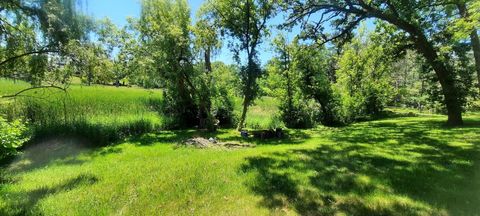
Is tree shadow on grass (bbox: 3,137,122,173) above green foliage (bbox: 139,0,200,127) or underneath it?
underneath

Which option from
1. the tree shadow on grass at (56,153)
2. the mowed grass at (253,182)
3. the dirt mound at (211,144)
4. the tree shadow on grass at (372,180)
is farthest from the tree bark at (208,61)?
the tree shadow on grass at (372,180)

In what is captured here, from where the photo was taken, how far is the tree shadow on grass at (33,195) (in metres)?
4.41

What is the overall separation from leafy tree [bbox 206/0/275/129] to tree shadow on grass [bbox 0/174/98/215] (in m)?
9.39

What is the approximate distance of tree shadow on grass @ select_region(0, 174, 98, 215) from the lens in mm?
4407

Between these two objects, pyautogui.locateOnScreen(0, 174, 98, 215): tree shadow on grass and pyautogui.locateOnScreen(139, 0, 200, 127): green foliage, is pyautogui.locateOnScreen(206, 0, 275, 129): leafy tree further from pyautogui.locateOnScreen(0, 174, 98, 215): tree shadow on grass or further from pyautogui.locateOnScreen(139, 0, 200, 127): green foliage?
pyautogui.locateOnScreen(0, 174, 98, 215): tree shadow on grass

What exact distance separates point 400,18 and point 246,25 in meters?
6.62

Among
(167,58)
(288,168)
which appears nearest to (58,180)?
Result: (288,168)

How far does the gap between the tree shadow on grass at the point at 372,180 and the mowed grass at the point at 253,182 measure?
0.02 meters

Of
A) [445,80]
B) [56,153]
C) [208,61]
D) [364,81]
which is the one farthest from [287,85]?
[56,153]

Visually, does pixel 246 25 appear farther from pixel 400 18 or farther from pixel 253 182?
pixel 253 182

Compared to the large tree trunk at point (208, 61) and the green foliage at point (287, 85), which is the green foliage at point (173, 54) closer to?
the large tree trunk at point (208, 61)

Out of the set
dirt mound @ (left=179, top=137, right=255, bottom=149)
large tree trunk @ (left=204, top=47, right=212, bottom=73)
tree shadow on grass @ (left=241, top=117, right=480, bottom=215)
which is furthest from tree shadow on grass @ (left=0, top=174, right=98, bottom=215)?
large tree trunk @ (left=204, top=47, right=212, bottom=73)

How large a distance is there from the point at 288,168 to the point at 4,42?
28.8 ft

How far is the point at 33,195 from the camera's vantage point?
5137mm
